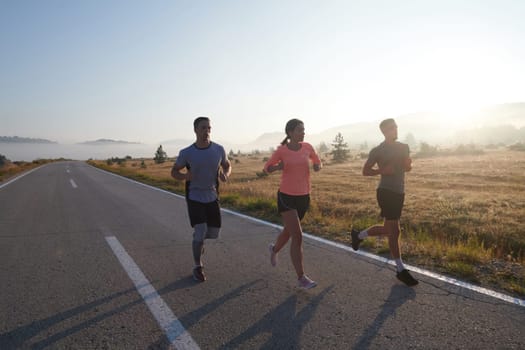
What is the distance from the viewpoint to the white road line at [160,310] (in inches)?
104

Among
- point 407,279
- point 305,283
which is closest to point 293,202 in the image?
point 305,283

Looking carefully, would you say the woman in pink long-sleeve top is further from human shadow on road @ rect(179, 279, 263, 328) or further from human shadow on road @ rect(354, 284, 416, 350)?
human shadow on road @ rect(354, 284, 416, 350)

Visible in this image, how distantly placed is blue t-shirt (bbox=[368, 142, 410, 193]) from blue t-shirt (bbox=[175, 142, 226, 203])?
2.04 meters

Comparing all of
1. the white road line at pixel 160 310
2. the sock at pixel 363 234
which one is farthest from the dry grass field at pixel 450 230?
the white road line at pixel 160 310

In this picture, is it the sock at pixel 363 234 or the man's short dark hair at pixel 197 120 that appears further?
the sock at pixel 363 234

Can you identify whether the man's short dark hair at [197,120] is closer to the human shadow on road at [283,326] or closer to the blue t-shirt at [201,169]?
the blue t-shirt at [201,169]

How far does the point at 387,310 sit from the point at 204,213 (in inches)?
92.9

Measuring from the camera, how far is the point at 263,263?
4617 millimetres

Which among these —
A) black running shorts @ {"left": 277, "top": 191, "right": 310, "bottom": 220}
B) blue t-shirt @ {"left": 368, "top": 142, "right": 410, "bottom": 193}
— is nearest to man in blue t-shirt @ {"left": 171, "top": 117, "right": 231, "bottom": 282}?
black running shorts @ {"left": 277, "top": 191, "right": 310, "bottom": 220}

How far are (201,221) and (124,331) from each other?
1538mm

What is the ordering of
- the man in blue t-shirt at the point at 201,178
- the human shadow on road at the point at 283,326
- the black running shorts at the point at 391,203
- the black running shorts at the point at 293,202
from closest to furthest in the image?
1. the human shadow on road at the point at 283,326
2. the black running shorts at the point at 293,202
3. the man in blue t-shirt at the point at 201,178
4. the black running shorts at the point at 391,203

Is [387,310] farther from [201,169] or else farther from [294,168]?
[201,169]

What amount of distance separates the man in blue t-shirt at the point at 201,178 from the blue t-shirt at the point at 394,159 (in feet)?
6.78

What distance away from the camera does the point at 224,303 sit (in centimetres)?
336
